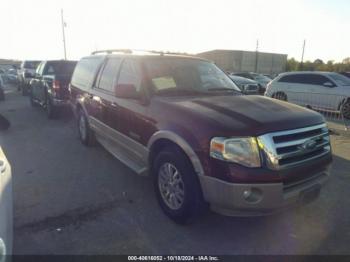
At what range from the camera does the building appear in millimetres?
54594

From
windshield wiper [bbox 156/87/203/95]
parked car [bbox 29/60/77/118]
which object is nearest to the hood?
windshield wiper [bbox 156/87/203/95]

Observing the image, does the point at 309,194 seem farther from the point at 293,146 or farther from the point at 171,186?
the point at 171,186

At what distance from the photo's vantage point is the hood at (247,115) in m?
2.63

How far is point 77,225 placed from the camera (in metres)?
3.17

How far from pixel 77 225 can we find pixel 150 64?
2282 mm

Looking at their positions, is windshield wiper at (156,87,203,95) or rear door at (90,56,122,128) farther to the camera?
rear door at (90,56,122,128)

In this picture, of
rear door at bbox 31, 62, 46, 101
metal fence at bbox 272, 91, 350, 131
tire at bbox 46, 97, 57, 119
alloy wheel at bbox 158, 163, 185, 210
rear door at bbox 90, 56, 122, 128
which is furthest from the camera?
rear door at bbox 31, 62, 46, 101

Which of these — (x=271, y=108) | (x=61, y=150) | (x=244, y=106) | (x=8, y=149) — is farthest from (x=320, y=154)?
(x=8, y=149)

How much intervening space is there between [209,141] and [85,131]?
13.1ft

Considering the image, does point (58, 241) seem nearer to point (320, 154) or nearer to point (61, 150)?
point (320, 154)

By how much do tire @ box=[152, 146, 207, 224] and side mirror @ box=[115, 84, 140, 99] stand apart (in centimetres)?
84

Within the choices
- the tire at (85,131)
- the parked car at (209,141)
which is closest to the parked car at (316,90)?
the parked car at (209,141)

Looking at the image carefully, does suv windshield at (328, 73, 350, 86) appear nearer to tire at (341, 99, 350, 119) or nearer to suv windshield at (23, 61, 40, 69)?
tire at (341, 99, 350, 119)

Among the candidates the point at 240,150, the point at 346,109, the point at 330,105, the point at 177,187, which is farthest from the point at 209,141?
the point at 346,109
